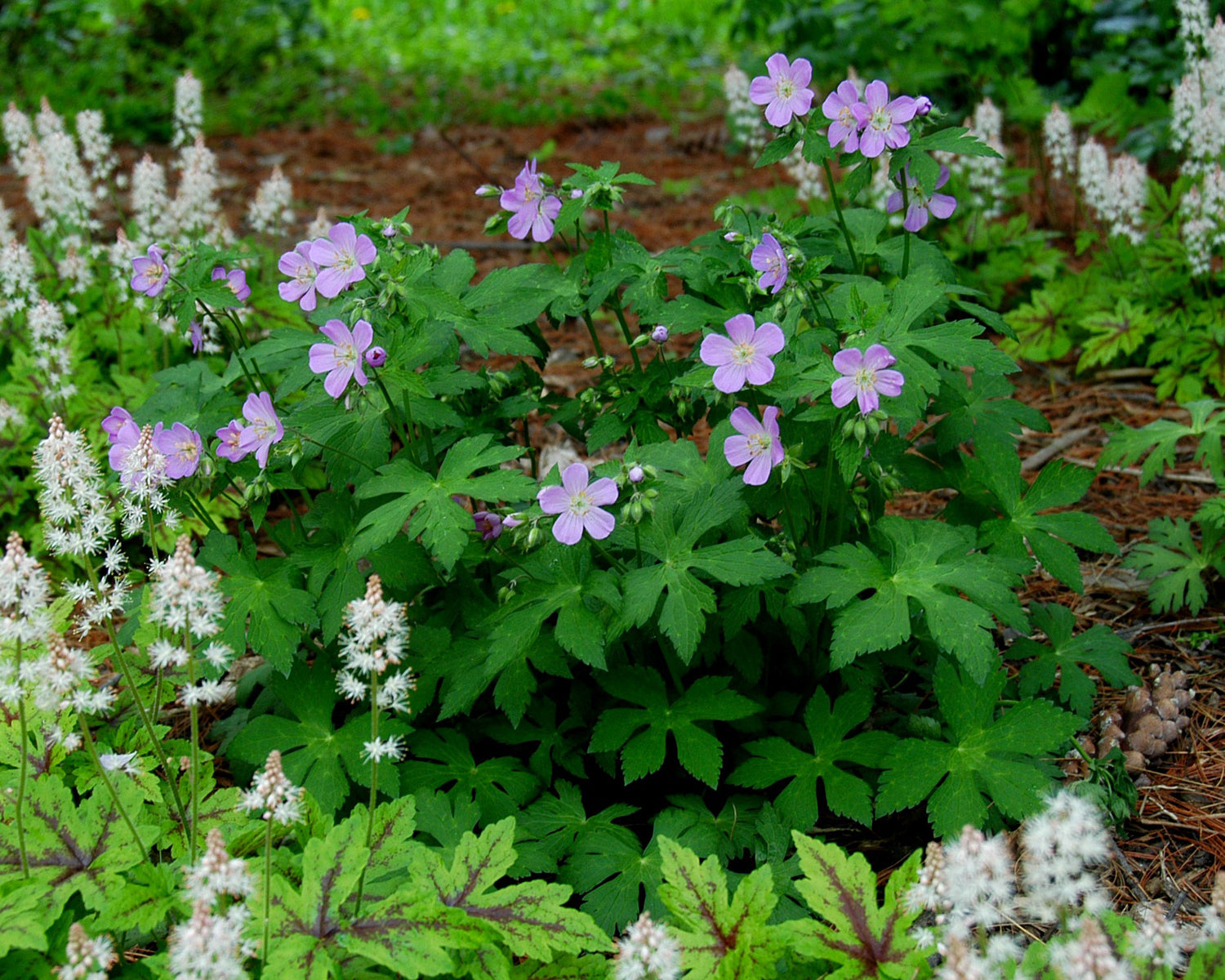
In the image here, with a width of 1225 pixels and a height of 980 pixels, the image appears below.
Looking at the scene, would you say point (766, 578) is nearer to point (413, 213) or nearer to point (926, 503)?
point (926, 503)

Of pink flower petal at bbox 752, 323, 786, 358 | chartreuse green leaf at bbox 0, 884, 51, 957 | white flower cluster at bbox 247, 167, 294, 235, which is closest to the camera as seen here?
chartreuse green leaf at bbox 0, 884, 51, 957

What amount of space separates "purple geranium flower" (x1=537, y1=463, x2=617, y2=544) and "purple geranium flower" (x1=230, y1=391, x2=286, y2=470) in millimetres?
655

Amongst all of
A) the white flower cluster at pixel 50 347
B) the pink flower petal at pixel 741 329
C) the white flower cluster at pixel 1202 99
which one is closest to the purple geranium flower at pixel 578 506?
the pink flower petal at pixel 741 329

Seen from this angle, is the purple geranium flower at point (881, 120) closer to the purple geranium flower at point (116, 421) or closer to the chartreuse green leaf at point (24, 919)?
the purple geranium flower at point (116, 421)

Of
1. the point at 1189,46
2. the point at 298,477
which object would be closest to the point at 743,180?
the point at 1189,46

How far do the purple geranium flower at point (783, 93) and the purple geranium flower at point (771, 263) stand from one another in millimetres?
305

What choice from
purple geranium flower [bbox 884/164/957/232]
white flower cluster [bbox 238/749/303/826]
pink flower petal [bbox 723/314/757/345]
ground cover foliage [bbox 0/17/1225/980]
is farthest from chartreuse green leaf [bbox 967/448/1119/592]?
white flower cluster [bbox 238/749/303/826]

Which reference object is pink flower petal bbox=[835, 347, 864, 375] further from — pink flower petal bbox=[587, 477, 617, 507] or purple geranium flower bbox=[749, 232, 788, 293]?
pink flower petal bbox=[587, 477, 617, 507]

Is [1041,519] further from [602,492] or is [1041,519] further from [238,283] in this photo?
[238,283]

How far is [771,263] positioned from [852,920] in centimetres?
139

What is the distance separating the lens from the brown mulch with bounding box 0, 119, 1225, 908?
253 centimetres

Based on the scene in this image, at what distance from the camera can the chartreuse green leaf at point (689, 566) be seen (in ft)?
7.07

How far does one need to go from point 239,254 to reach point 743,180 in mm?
4851

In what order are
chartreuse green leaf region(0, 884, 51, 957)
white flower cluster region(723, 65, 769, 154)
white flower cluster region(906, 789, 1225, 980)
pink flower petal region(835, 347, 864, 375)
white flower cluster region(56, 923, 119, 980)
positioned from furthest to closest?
1. white flower cluster region(723, 65, 769, 154)
2. pink flower petal region(835, 347, 864, 375)
3. chartreuse green leaf region(0, 884, 51, 957)
4. white flower cluster region(56, 923, 119, 980)
5. white flower cluster region(906, 789, 1225, 980)
